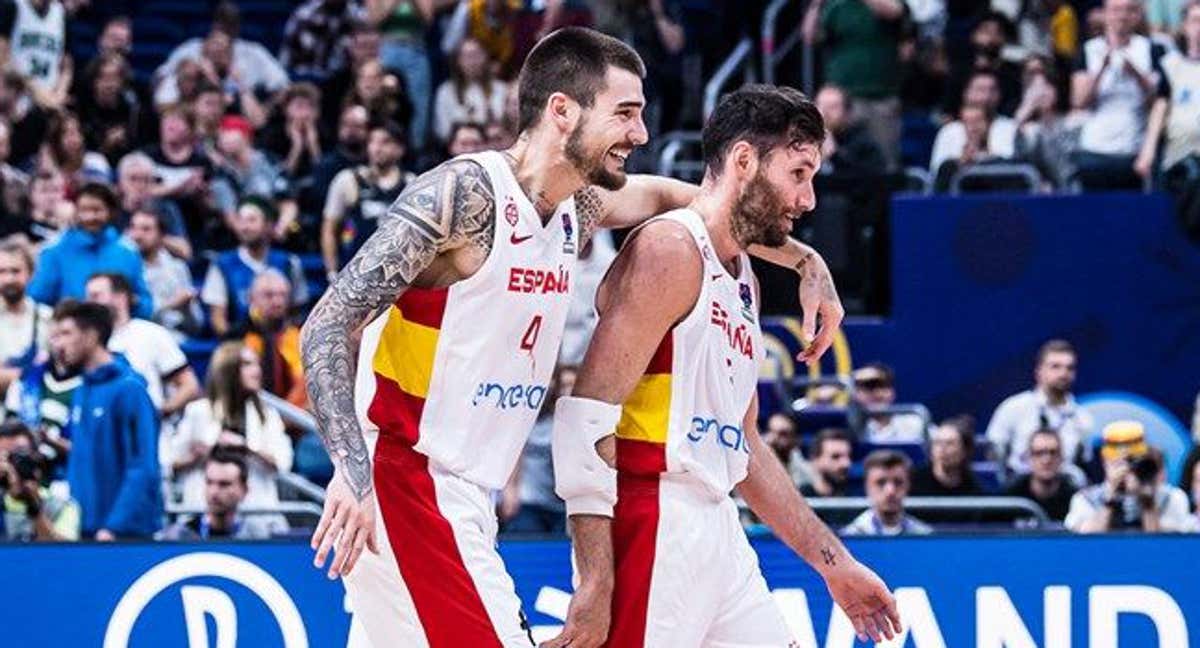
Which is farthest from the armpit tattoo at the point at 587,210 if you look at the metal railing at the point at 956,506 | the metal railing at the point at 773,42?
the metal railing at the point at 773,42

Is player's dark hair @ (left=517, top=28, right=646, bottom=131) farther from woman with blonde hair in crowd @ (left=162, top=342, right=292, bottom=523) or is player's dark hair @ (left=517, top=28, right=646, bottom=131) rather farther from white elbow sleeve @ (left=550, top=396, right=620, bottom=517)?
woman with blonde hair in crowd @ (left=162, top=342, right=292, bottom=523)

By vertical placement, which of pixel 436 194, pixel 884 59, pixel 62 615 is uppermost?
pixel 884 59

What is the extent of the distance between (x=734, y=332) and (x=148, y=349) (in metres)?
6.79

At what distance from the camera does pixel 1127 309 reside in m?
16.1

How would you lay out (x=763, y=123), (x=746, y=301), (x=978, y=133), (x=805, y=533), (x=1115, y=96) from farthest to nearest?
(x=978, y=133)
(x=1115, y=96)
(x=805, y=533)
(x=746, y=301)
(x=763, y=123)

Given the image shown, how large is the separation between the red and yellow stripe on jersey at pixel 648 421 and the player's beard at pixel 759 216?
363 mm

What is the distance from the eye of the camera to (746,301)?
22.6 feet

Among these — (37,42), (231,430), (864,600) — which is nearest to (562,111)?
(864,600)

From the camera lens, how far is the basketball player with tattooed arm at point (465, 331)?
640 cm

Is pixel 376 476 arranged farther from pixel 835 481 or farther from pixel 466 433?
pixel 835 481

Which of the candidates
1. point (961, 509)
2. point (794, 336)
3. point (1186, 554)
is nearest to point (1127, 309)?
point (794, 336)

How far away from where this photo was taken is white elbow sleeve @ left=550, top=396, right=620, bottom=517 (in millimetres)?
6543

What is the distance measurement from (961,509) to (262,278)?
160 inches

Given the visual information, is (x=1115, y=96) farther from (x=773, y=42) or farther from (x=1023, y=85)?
(x=773, y=42)
